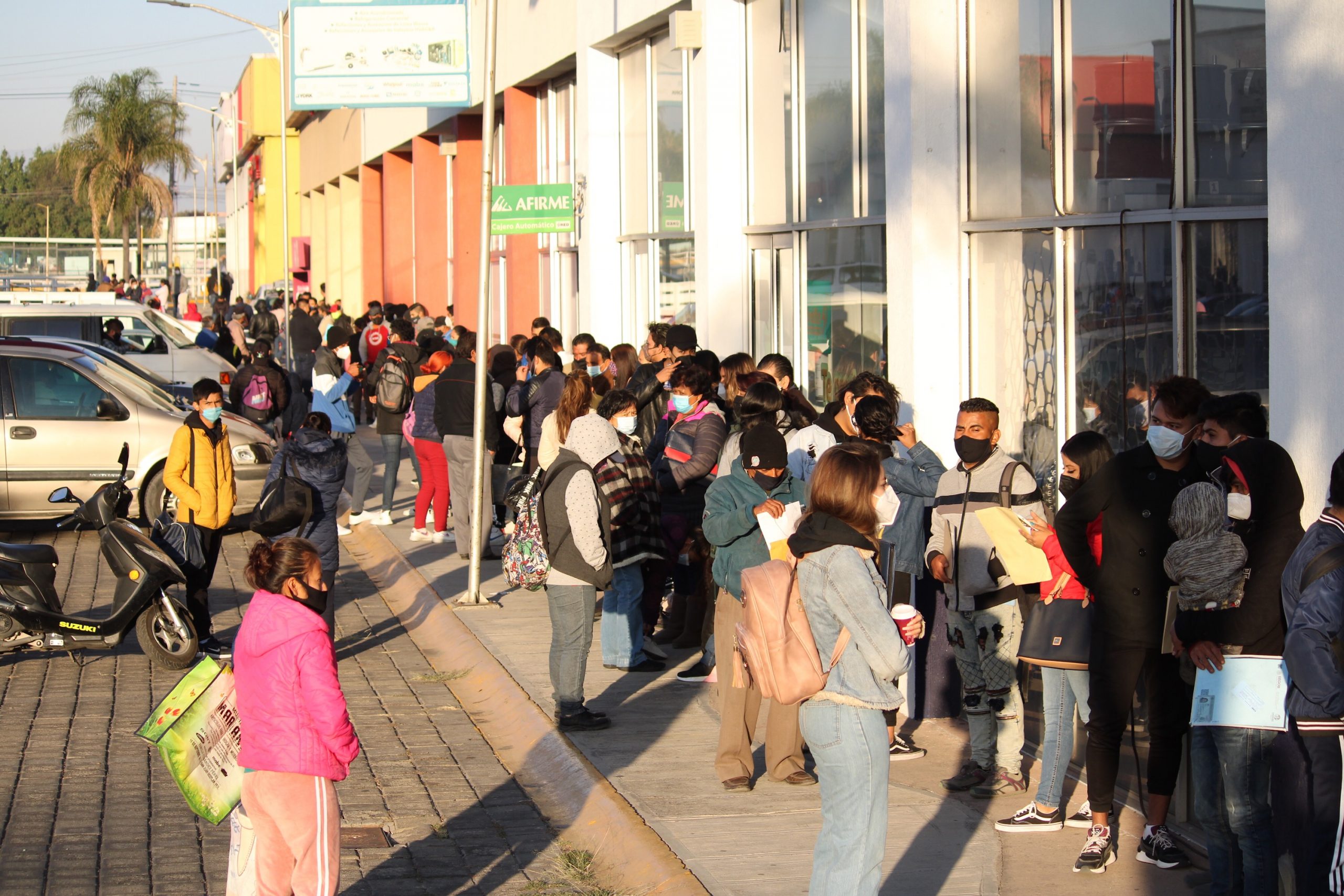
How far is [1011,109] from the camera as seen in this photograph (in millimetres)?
9625

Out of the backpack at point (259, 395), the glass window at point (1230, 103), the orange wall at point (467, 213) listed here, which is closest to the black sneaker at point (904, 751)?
the glass window at point (1230, 103)

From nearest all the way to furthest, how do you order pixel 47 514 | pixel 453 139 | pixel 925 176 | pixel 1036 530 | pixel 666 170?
pixel 1036 530, pixel 925 176, pixel 47 514, pixel 666 170, pixel 453 139

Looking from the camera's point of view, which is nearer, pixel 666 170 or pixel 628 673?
pixel 628 673

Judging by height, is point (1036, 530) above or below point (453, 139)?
below

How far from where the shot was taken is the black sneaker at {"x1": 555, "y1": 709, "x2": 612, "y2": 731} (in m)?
7.96

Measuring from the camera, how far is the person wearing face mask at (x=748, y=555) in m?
6.81

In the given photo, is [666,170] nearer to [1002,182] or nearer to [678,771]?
[1002,182]

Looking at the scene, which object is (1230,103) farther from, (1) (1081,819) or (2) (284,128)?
(2) (284,128)

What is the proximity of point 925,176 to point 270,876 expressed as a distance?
6803mm

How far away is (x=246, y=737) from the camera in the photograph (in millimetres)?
5035

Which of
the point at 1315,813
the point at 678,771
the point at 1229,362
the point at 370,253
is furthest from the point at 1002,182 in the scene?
the point at 370,253

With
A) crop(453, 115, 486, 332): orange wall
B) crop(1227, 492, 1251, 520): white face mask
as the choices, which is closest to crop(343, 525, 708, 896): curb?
crop(1227, 492, 1251, 520): white face mask

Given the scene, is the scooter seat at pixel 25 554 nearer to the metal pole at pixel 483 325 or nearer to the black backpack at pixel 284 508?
the black backpack at pixel 284 508

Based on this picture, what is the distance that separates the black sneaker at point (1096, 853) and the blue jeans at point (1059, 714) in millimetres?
399
